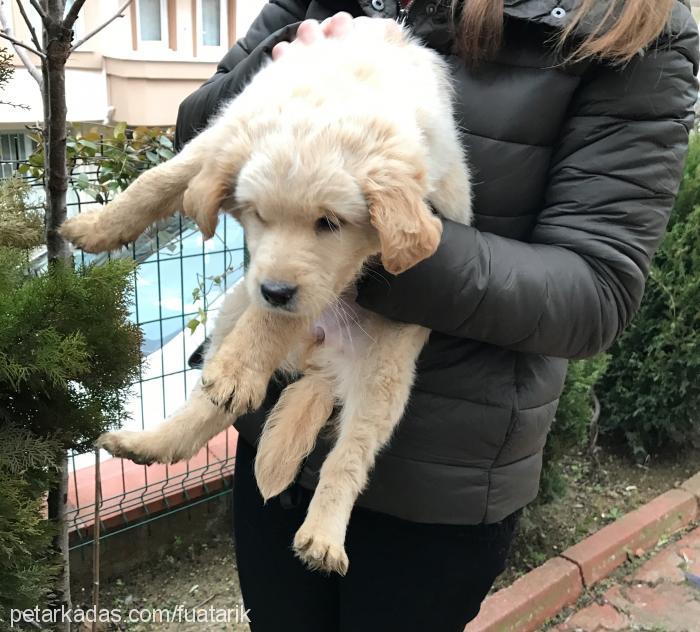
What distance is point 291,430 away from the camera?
1769 mm

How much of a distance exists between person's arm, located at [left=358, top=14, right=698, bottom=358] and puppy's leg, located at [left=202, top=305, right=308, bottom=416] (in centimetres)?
28

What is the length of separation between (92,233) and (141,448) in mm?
592

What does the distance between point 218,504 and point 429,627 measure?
2.18 m

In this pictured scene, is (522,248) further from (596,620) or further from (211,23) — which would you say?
(211,23)

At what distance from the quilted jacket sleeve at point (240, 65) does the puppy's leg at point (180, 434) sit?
0.75 m

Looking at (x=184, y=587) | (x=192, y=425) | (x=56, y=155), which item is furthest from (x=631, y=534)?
(x=56, y=155)

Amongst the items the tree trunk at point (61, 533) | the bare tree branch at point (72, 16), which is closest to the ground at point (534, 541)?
the tree trunk at point (61, 533)

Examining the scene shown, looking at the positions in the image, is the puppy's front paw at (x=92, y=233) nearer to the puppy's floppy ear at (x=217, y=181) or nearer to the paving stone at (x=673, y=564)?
the puppy's floppy ear at (x=217, y=181)

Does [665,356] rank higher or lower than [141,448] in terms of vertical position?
lower

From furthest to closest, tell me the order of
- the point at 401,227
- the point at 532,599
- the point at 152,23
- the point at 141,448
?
1. the point at 152,23
2. the point at 532,599
3. the point at 141,448
4. the point at 401,227

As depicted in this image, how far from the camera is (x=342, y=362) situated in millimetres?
1935

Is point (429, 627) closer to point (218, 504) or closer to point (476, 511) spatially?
point (476, 511)

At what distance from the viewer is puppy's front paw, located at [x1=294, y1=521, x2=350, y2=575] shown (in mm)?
1679

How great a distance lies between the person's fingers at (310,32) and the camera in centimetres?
169
